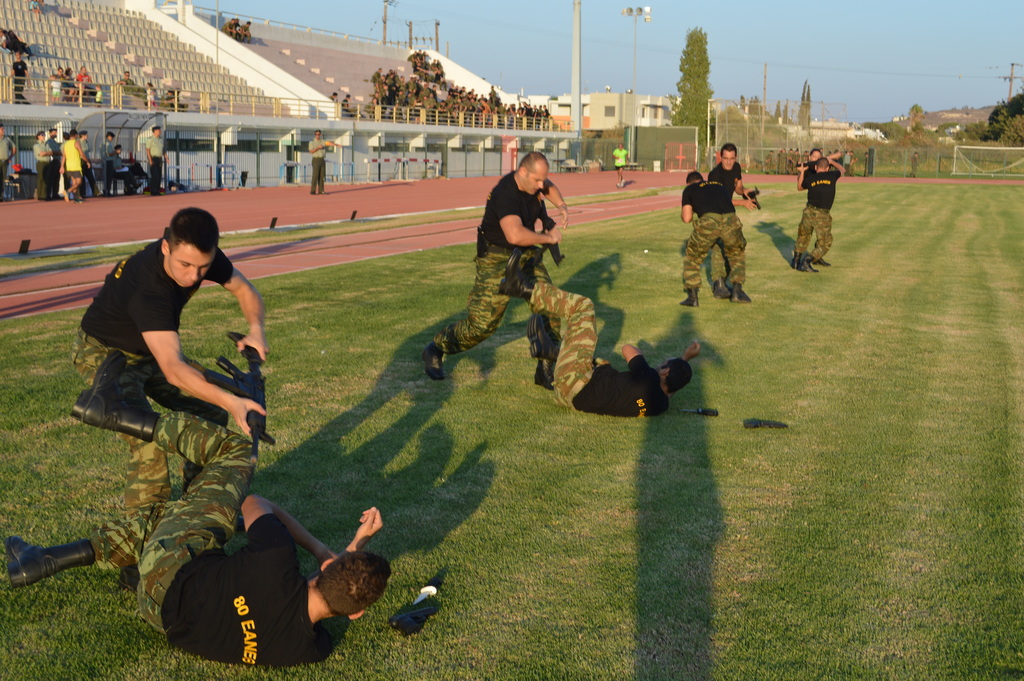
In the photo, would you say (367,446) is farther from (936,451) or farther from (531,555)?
(936,451)

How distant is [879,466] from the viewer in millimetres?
6688

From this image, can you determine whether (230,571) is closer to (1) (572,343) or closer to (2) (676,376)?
(1) (572,343)

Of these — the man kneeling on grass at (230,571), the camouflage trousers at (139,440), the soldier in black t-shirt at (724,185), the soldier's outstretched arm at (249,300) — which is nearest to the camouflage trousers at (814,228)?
the soldier in black t-shirt at (724,185)

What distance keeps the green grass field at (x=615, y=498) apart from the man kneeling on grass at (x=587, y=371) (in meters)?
0.22

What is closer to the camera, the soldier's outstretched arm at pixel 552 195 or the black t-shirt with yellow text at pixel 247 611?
the black t-shirt with yellow text at pixel 247 611

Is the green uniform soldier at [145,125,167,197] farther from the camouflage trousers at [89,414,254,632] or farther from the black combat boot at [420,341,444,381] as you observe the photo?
the camouflage trousers at [89,414,254,632]

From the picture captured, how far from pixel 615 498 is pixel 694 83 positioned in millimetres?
85757

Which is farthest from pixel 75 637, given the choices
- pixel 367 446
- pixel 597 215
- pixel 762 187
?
pixel 762 187

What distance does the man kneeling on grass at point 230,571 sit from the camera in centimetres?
395

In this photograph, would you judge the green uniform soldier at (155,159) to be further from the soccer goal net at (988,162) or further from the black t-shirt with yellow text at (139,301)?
the soccer goal net at (988,162)

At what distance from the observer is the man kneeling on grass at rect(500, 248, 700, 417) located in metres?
7.61

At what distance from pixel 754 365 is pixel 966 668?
5.77m

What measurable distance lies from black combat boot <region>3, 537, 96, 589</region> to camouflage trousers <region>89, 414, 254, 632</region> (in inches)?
2.4

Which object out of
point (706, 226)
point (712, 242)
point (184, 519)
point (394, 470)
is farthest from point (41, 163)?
point (184, 519)
